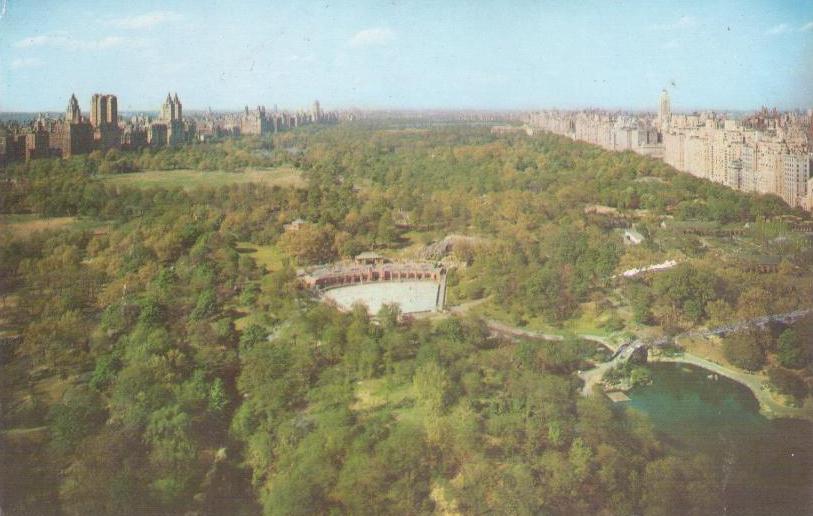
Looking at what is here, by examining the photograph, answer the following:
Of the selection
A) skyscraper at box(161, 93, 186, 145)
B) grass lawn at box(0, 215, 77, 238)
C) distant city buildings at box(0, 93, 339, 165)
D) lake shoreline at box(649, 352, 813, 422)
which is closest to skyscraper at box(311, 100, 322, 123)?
distant city buildings at box(0, 93, 339, 165)

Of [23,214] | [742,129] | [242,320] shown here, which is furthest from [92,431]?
[742,129]

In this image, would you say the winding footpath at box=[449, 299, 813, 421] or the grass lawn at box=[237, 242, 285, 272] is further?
the grass lawn at box=[237, 242, 285, 272]

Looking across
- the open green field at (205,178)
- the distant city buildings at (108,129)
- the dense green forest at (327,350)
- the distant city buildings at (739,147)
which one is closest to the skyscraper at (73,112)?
the distant city buildings at (108,129)

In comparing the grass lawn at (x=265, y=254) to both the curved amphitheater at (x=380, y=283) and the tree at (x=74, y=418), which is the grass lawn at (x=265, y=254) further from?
the tree at (x=74, y=418)

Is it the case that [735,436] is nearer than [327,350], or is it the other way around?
[735,436]

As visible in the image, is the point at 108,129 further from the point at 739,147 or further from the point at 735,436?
the point at 739,147

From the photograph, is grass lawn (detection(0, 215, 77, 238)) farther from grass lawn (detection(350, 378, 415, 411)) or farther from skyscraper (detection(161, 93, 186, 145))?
grass lawn (detection(350, 378, 415, 411))

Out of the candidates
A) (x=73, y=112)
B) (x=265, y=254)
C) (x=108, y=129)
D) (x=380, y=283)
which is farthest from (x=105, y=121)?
(x=380, y=283)
